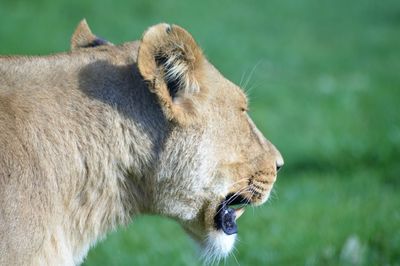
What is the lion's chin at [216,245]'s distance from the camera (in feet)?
12.5

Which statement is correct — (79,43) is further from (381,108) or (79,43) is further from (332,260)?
(381,108)

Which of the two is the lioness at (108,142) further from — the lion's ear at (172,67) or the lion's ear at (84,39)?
the lion's ear at (84,39)

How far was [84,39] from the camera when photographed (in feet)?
12.9

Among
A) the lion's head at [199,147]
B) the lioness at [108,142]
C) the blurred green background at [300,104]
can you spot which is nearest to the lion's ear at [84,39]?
the lion's head at [199,147]

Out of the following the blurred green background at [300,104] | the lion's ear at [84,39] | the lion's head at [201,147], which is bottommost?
the blurred green background at [300,104]

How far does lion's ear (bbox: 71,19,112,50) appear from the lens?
12.7ft

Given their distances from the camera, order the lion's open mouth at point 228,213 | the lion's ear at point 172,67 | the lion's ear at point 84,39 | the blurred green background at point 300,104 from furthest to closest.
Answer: the blurred green background at point 300,104 < the lion's ear at point 84,39 < the lion's open mouth at point 228,213 < the lion's ear at point 172,67

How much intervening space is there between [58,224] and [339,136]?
6619 millimetres

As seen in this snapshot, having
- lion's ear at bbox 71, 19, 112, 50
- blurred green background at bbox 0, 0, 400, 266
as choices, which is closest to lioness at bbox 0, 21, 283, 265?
lion's ear at bbox 71, 19, 112, 50

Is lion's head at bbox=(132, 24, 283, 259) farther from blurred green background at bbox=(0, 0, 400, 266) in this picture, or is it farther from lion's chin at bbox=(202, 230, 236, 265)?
blurred green background at bbox=(0, 0, 400, 266)

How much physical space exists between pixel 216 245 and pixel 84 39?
3.36 feet

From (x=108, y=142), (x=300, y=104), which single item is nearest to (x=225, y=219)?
(x=108, y=142)

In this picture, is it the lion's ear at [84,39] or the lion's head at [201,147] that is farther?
the lion's ear at [84,39]

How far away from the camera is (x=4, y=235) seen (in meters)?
3.10
